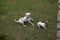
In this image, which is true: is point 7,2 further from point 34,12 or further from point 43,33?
point 43,33

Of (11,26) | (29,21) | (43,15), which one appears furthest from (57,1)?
(11,26)

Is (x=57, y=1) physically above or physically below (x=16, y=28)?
above

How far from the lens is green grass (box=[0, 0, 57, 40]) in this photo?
2.73 metres

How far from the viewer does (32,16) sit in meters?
3.01

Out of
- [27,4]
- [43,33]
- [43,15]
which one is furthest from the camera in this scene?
[27,4]

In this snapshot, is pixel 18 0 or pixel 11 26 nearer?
pixel 11 26

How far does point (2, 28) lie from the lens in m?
2.84

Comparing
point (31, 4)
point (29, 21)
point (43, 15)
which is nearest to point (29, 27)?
point (29, 21)

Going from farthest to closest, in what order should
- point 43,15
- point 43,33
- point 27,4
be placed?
point 27,4, point 43,15, point 43,33

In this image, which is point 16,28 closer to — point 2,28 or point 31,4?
point 2,28

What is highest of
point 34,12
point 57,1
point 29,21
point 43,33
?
point 57,1

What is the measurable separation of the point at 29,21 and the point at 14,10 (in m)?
0.36

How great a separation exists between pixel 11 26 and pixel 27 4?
1.74 feet

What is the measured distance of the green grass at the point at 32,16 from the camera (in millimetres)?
2734
